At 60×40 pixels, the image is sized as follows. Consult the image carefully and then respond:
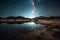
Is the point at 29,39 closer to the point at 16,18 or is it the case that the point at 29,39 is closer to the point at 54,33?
the point at 54,33

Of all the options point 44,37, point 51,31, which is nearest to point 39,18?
point 51,31

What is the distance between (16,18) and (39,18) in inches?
150

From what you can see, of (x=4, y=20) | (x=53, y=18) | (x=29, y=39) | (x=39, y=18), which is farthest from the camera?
(x=4, y=20)

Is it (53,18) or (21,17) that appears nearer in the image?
(53,18)

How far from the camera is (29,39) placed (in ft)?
35.5

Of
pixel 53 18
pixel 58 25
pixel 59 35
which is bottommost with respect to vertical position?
pixel 59 35

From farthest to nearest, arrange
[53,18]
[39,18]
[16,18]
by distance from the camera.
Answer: [16,18] → [39,18] → [53,18]

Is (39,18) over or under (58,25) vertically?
over

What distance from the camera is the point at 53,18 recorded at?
11859mm

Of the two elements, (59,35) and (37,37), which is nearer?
(37,37)

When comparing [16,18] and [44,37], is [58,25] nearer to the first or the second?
[44,37]

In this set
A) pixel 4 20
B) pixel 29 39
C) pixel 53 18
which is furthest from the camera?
pixel 4 20

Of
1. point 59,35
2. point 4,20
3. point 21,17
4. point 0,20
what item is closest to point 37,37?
point 59,35

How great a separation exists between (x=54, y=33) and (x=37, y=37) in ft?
7.35
